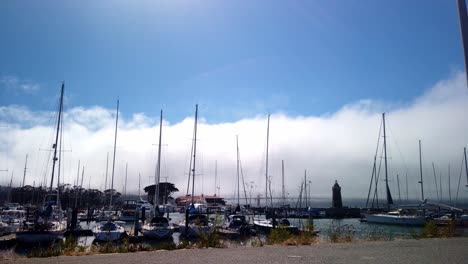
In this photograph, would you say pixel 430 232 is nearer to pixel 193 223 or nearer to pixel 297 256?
pixel 297 256

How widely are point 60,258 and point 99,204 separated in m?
113

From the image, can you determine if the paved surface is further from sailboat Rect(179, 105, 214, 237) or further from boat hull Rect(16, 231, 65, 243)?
boat hull Rect(16, 231, 65, 243)

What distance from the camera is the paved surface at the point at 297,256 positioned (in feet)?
35.2

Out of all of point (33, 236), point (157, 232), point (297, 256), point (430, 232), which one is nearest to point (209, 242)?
point (297, 256)

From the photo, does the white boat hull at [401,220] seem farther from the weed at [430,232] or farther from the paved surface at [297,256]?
the paved surface at [297,256]

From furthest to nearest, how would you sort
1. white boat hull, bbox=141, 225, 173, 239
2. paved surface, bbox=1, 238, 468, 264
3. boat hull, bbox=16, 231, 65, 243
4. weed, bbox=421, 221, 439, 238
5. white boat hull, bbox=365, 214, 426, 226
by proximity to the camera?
white boat hull, bbox=365, 214, 426, 226
white boat hull, bbox=141, 225, 173, 239
boat hull, bbox=16, 231, 65, 243
weed, bbox=421, 221, 439, 238
paved surface, bbox=1, 238, 468, 264

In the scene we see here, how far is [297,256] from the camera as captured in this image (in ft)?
38.0

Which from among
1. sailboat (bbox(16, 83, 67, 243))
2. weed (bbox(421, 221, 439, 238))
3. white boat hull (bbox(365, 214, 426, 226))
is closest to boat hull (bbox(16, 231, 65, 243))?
sailboat (bbox(16, 83, 67, 243))

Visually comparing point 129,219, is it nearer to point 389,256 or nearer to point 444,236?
point 444,236

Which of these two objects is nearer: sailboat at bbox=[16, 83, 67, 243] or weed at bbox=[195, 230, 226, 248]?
weed at bbox=[195, 230, 226, 248]

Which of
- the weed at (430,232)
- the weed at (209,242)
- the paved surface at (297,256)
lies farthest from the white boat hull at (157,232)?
the paved surface at (297,256)

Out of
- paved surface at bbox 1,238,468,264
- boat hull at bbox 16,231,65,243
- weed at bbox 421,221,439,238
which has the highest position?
weed at bbox 421,221,439,238

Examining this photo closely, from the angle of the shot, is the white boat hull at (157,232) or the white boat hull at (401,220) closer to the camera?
the white boat hull at (157,232)

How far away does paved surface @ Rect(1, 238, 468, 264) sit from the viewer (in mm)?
10719
